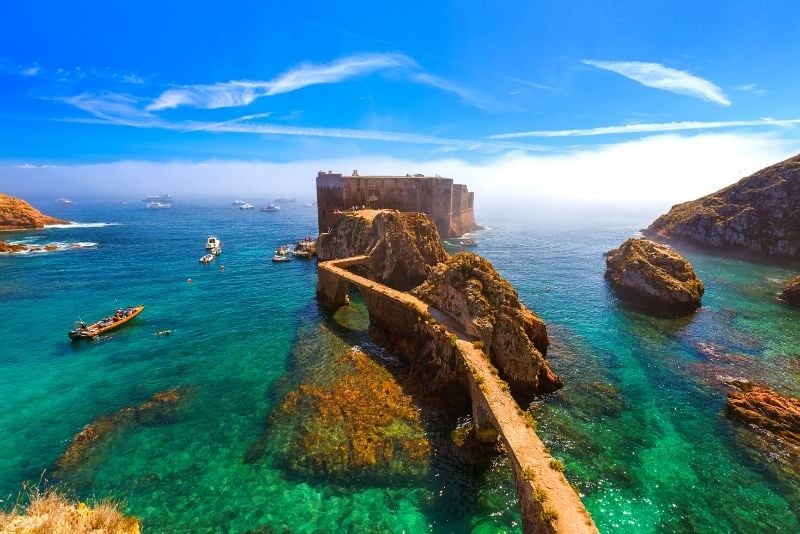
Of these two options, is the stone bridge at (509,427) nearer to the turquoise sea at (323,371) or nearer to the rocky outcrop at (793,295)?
the turquoise sea at (323,371)

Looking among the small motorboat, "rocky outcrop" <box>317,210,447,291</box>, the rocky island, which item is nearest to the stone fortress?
"rocky outcrop" <box>317,210,447,291</box>

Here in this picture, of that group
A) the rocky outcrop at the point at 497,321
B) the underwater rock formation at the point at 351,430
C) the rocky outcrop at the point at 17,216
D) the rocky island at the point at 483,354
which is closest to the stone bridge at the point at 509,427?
the rocky island at the point at 483,354

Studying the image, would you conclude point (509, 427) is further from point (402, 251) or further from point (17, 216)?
point (17, 216)

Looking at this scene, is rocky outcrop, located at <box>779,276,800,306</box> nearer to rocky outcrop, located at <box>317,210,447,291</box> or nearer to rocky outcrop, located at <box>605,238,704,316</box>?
rocky outcrop, located at <box>605,238,704,316</box>

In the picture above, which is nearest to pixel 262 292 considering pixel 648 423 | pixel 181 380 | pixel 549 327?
pixel 181 380

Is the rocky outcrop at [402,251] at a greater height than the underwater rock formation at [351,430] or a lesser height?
greater
